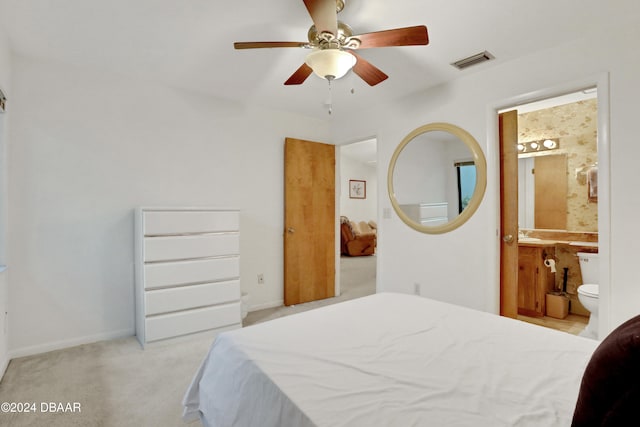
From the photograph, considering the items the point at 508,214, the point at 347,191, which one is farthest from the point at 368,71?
the point at 347,191

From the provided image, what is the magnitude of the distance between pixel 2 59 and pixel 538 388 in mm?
3444

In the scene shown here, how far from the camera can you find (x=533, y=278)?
3.43 metres

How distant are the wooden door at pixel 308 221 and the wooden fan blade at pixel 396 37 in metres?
2.11

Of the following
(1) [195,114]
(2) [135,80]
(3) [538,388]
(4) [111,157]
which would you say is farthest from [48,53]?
(3) [538,388]

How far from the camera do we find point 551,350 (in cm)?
123

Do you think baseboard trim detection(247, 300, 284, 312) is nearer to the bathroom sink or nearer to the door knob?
the door knob

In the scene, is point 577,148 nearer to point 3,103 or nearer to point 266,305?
point 266,305

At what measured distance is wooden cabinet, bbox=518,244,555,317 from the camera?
3398mm

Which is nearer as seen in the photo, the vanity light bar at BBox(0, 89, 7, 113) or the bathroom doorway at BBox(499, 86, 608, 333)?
the vanity light bar at BBox(0, 89, 7, 113)

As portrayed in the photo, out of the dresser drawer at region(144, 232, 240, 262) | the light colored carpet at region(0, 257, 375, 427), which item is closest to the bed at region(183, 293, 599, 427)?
the light colored carpet at region(0, 257, 375, 427)

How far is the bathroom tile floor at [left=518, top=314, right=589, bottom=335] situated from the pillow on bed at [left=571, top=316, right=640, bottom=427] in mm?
3019

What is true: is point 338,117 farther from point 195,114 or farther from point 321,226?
point 195,114

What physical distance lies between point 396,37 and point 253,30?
97cm

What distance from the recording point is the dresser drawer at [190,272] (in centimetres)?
261
